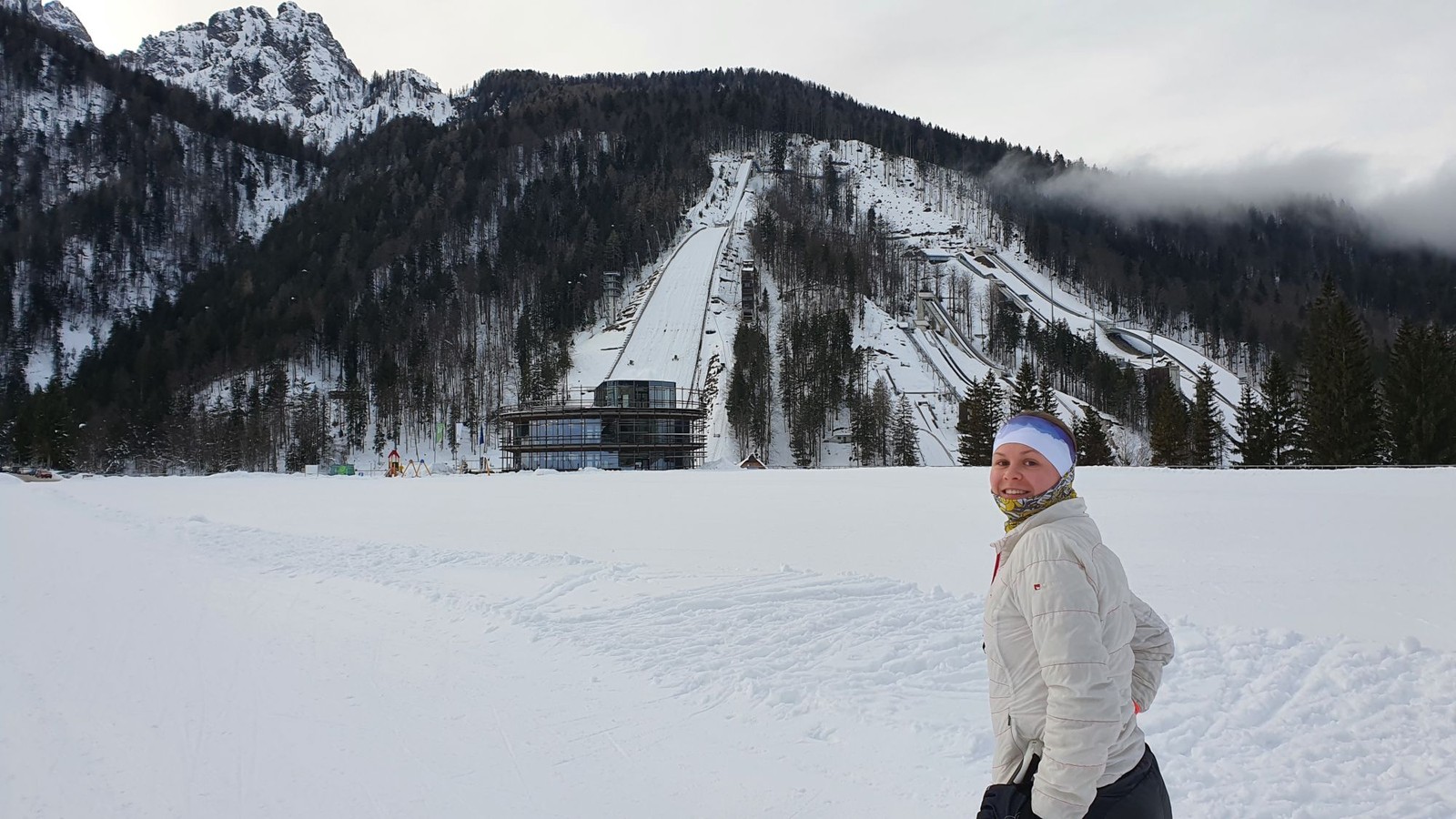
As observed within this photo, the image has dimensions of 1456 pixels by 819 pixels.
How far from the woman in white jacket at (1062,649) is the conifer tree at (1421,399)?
4464 centimetres

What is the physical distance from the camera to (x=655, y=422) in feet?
212

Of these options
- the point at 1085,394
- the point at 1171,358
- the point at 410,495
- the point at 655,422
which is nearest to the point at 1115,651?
the point at 410,495

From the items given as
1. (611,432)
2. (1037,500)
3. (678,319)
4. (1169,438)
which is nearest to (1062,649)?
(1037,500)

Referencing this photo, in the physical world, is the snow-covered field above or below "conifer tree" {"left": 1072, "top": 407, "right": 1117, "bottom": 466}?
below

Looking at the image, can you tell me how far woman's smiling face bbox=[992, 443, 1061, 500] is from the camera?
8.30 feet

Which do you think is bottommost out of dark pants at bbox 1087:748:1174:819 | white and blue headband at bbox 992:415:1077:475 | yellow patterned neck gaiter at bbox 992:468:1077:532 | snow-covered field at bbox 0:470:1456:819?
snow-covered field at bbox 0:470:1456:819

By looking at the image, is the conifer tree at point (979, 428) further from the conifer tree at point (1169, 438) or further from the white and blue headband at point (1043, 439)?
the white and blue headband at point (1043, 439)

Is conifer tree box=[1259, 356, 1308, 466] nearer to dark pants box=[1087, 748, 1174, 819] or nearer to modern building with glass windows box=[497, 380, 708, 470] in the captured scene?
modern building with glass windows box=[497, 380, 708, 470]

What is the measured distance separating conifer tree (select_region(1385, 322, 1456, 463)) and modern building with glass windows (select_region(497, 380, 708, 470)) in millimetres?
45989

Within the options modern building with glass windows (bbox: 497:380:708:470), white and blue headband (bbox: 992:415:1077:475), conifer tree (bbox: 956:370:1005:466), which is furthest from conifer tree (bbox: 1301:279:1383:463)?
white and blue headband (bbox: 992:415:1077:475)

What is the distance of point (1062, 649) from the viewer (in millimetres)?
2264

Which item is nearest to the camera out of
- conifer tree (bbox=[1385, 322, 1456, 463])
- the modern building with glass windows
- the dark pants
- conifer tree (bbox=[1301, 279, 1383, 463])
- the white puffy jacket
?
the white puffy jacket

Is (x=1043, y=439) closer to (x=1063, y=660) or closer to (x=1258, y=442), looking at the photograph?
(x=1063, y=660)

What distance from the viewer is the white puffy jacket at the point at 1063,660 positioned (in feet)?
7.36
